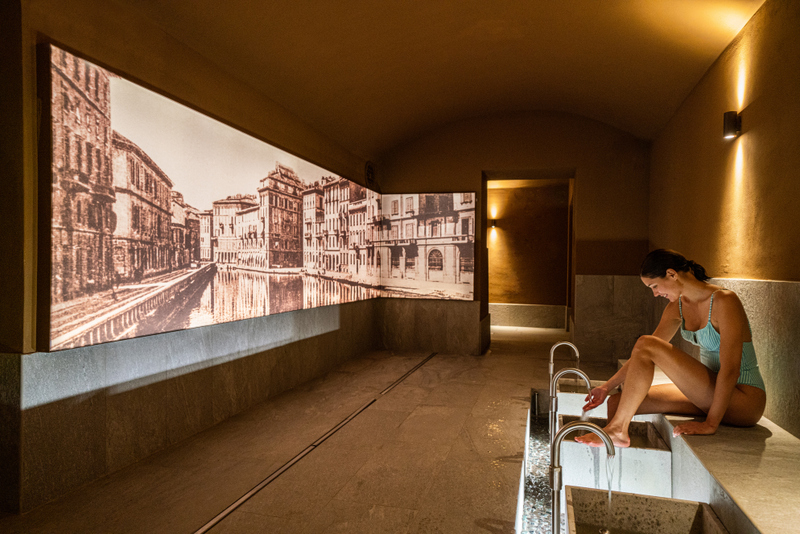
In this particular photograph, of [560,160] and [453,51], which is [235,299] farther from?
[560,160]

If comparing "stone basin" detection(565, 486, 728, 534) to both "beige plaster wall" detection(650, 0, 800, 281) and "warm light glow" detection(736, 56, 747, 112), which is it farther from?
"warm light glow" detection(736, 56, 747, 112)

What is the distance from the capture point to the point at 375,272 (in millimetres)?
7875

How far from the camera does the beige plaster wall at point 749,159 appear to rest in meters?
3.01

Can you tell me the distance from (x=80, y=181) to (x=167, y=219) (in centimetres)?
73

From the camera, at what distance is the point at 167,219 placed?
353 cm

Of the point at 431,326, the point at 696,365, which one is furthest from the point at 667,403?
the point at 431,326

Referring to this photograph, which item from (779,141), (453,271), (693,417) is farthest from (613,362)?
(779,141)

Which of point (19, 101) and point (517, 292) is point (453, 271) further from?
point (19, 101)


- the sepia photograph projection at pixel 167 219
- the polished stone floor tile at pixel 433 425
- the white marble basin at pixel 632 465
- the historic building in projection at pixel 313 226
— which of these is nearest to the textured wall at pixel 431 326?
the sepia photograph projection at pixel 167 219

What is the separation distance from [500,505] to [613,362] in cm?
523

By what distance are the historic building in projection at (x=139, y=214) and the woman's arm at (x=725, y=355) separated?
3602mm

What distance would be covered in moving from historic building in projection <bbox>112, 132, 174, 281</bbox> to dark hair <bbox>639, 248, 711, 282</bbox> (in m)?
3.31

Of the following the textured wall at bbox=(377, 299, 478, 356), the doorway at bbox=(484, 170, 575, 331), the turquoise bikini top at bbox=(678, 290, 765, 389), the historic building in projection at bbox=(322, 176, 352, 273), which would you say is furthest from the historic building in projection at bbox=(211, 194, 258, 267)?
the doorway at bbox=(484, 170, 575, 331)

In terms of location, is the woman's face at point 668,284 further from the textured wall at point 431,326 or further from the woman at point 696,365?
the textured wall at point 431,326
